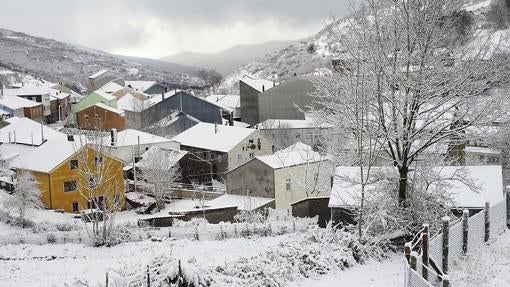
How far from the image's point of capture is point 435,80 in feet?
47.5

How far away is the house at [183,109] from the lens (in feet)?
229

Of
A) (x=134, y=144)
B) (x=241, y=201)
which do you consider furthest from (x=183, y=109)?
(x=241, y=201)

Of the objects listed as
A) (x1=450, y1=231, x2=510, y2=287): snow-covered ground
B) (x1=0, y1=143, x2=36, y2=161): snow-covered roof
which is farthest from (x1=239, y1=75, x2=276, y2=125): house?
(x1=450, y1=231, x2=510, y2=287): snow-covered ground

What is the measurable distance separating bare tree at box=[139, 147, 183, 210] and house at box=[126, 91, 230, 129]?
23040mm

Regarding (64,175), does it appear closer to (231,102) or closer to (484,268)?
(484,268)

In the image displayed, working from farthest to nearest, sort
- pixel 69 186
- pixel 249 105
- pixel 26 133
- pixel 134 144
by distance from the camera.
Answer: pixel 249 105
pixel 26 133
pixel 134 144
pixel 69 186

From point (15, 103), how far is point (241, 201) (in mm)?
59291

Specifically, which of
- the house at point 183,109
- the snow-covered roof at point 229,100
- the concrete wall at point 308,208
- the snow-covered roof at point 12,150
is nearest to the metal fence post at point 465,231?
the concrete wall at point 308,208

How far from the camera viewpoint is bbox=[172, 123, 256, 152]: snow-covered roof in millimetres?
51031

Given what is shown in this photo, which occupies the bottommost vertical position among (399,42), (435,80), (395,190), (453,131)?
(395,190)

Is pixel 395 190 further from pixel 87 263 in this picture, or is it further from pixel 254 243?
pixel 87 263

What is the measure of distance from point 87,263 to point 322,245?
948 cm

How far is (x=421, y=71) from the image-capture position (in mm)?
14555

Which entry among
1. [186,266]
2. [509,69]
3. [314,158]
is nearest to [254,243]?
[186,266]
